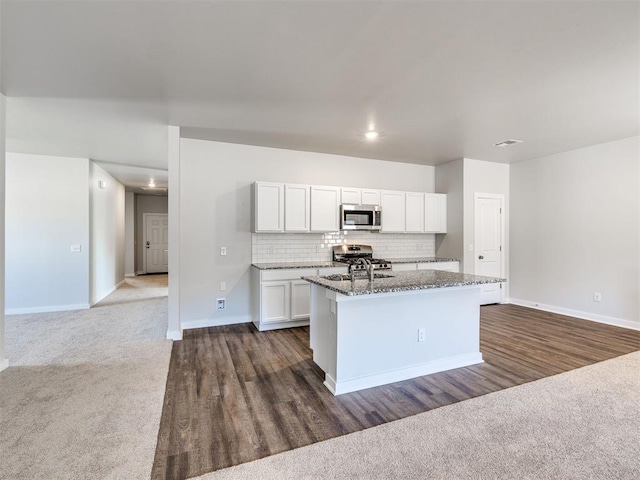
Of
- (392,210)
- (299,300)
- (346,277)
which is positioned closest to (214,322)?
(299,300)

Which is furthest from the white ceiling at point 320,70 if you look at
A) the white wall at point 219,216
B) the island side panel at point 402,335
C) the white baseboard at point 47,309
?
the white baseboard at point 47,309

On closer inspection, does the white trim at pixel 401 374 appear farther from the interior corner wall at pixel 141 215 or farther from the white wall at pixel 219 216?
the interior corner wall at pixel 141 215

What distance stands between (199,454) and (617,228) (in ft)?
19.3

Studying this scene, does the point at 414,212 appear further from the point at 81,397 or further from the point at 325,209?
the point at 81,397

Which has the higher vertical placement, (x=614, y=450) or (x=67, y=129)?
(x=67, y=129)

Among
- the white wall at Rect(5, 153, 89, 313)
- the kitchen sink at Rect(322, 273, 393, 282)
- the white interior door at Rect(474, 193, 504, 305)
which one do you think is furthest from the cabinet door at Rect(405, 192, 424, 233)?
Result: the white wall at Rect(5, 153, 89, 313)

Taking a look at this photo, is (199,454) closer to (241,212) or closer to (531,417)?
(531,417)

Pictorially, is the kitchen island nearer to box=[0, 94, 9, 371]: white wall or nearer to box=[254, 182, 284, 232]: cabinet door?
box=[254, 182, 284, 232]: cabinet door

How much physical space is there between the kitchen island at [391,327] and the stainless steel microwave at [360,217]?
6.15ft

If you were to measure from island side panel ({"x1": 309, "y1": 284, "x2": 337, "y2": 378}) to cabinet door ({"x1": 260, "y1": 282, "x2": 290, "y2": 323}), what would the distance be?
127 cm

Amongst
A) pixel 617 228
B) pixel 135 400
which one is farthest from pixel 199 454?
pixel 617 228

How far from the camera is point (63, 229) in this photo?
559cm

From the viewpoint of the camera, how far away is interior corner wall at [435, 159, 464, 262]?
582 centimetres

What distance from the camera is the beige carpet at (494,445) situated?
1803mm
